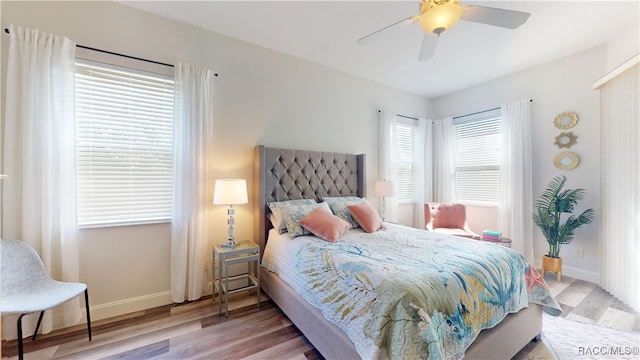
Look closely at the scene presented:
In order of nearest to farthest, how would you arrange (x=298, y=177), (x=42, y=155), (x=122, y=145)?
1. (x=42, y=155)
2. (x=122, y=145)
3. (x=298, y=177)

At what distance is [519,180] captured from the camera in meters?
3.51

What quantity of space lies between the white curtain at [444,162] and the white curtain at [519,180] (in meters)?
0.83

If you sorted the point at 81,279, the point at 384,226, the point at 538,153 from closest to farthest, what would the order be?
the point at 81,279
the point at 384,226
the point at 538,153

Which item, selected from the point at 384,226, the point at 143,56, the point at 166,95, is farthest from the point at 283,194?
the point at 143,56

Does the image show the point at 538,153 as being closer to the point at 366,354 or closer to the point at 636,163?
the point at 636,163

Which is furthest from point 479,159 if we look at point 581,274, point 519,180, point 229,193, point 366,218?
point 229,193

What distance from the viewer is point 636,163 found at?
246 centimetres

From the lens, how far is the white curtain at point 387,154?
4035 millimetres

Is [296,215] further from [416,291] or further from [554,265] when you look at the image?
[554,265]

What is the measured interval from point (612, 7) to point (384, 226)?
3.00 meters

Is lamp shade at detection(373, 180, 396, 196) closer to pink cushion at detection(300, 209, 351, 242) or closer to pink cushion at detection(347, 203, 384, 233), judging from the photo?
pink cushion at detection(347, 203, 384, 233)

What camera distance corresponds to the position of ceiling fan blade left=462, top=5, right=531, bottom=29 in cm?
164

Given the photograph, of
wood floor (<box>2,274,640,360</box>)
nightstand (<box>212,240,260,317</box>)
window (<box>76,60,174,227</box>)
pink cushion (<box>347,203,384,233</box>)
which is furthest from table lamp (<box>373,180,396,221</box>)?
window (<box>76,60,174,227</box>)

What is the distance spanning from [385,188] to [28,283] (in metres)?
3.71
